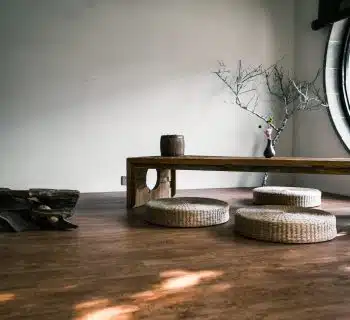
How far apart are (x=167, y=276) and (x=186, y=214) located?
3.40 feet

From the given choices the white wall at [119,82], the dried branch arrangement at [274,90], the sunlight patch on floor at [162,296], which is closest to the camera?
the sunlight patch on floor at [162,296]

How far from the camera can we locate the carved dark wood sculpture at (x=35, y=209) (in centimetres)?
287

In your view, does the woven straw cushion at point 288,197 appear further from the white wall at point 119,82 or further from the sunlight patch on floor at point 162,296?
the sunlight patch on floor at point 162,296

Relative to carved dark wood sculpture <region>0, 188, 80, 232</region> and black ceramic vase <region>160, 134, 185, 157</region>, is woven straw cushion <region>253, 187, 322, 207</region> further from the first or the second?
carved dark wood sculpture <region>0, 188, 80, 232</region>

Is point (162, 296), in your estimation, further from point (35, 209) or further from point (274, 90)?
point (274, 90)

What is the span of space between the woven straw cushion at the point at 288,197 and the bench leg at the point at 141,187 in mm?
886

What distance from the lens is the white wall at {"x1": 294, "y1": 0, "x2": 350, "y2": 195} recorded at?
4945mm

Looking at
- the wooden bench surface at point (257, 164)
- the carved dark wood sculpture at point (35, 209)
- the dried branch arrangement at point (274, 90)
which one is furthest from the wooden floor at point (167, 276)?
the dried branch arrangement at point (274, 90)

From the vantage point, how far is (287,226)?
249 cm

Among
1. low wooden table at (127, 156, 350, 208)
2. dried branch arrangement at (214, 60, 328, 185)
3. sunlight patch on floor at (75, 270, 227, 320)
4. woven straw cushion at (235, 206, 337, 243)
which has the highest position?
dried branch arrangement at (214, 60, 328, 185)

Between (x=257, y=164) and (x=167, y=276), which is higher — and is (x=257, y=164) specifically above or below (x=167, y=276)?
above

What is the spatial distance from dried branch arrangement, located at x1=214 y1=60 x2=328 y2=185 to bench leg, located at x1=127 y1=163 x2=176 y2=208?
1.57 meters

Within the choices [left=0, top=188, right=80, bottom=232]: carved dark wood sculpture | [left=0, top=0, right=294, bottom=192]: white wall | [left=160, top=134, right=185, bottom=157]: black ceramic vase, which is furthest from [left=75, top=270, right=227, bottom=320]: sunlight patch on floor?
[left=0, top=0, right=294, bottom=192]: white wall

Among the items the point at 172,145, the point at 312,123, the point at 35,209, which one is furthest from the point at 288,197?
the point at 35,209
